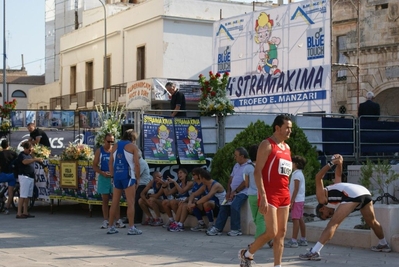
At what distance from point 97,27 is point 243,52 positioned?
18.9m

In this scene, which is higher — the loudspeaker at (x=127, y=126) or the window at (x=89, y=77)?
the window at (x=89, y=77)

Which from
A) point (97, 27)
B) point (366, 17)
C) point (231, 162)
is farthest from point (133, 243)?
point (97, 27)

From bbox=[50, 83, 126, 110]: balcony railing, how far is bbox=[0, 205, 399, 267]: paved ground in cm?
2576

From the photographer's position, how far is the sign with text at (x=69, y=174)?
17.2 meters

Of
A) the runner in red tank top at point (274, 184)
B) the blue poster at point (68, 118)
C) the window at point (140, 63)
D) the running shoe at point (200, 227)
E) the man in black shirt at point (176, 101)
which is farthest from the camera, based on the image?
the window at point (140, 63)

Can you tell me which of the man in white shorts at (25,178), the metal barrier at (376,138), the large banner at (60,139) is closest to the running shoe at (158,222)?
the man in white shorts at (25,178)

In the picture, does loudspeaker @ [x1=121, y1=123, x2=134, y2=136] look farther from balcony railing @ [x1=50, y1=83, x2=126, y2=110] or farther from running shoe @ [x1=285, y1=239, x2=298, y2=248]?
balcony railing @ [x1=50, y1=83, x2=126, y2=110]

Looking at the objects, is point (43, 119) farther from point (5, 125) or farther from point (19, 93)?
point (19, 93)

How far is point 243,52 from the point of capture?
88.4 feet

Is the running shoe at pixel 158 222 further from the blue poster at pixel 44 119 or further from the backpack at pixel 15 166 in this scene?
the blue poster at pixel 44 119

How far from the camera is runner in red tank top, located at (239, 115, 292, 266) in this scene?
356 inches

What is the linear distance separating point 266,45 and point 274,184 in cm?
1729

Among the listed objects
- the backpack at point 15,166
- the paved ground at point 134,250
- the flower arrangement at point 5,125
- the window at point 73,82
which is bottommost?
the paved ground at point 134,250

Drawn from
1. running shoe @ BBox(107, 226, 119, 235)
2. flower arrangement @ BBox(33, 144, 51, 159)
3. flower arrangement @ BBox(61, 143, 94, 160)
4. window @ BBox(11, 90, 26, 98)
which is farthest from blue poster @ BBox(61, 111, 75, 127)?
window @ BBox(11, 90, 26, 98)
